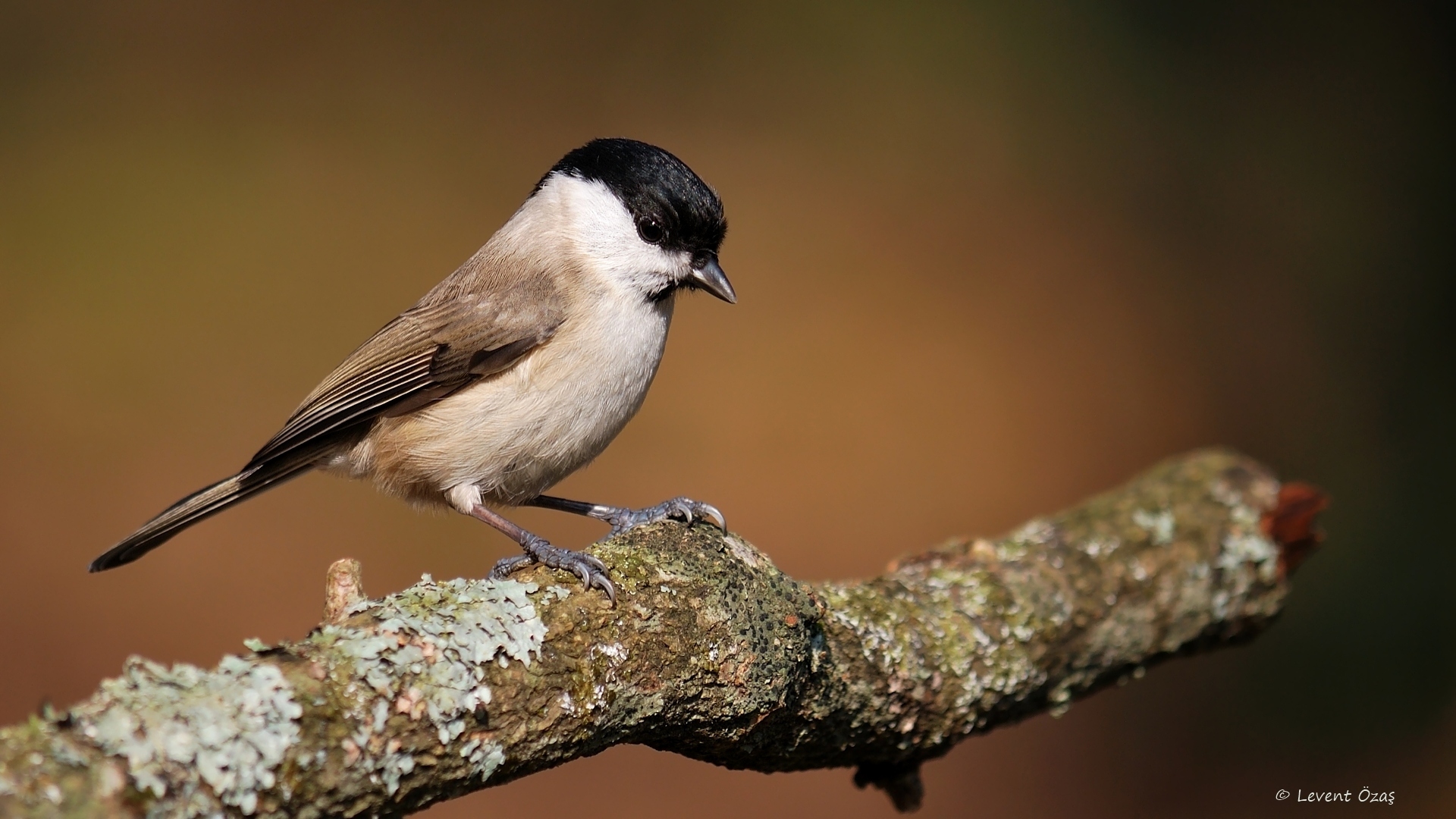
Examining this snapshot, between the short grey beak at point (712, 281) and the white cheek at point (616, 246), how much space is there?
0.13 ft

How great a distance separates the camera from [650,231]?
265cm

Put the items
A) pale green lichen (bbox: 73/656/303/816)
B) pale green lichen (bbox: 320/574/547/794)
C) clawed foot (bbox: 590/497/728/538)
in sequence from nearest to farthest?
pale green lichen (bbox: 73/656/303/816), pale green lichen (bbox: 320/574/547/794), clawed foot (bbox: 590/497/728/538)

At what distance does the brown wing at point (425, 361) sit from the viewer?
253 centimetres

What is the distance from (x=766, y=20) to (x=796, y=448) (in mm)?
2551

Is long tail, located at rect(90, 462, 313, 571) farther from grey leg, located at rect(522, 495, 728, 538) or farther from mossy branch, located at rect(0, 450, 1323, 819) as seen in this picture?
mossy branch, located at rect(0, 450, 1323, 819)

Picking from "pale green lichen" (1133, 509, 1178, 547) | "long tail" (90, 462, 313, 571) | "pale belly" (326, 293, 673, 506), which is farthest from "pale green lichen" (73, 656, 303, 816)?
"pale green lichen" (1133, 509, 1178, 547)

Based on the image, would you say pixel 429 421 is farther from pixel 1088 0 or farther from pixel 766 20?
pixel 1088 0

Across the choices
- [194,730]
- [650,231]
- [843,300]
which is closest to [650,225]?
[650,231]

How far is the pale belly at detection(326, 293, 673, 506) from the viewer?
242cm

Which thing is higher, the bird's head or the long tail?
the bird's head

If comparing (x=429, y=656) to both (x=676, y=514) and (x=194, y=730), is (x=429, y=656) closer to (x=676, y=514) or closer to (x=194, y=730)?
(x=194, y=730)

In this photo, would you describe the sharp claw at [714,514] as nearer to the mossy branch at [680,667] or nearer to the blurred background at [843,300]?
the mossy branch at [680,667]

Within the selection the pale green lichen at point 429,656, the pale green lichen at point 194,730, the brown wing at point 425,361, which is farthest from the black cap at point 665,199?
the pale green lichen at point 194,730

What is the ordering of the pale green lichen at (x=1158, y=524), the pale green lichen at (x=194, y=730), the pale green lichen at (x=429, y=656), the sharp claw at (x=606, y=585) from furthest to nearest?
the pale green lichen at (x=1158, y=524), the sharp claw at (x=606, y=585), the pale green lichen at (x=429, y=656), the pale green lichen at (x=194, y=730)
